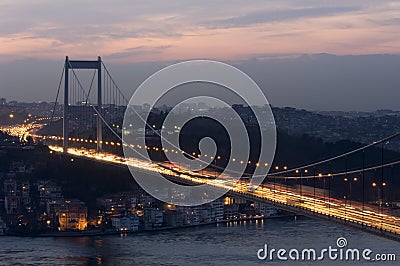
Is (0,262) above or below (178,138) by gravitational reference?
below

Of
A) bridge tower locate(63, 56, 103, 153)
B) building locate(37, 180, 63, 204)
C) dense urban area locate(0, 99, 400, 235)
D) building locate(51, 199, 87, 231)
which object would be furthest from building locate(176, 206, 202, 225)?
bridge tower locate(63, 56, 103, 153)

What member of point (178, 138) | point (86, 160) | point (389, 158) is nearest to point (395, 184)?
point (389, 158)

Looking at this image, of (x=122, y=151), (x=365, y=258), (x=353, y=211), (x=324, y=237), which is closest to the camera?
(x=353, y=211)

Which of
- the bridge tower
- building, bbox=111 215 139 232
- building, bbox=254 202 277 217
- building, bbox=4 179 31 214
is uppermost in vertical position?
the bridge tower

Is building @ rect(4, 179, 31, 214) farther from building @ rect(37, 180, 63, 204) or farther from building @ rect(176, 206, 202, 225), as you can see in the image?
building @ rect(176, 206, 202, 225)

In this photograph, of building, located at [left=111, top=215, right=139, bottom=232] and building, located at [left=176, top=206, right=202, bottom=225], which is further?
building, located at [left=176, top=206, right=202, bottom=225]

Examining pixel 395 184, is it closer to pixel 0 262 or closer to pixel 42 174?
pixel 0 262

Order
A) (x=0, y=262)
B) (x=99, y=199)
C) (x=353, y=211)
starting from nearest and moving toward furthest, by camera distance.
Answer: (x=353, y=211)
(x=0, y=262)
(x=99, y=199)
